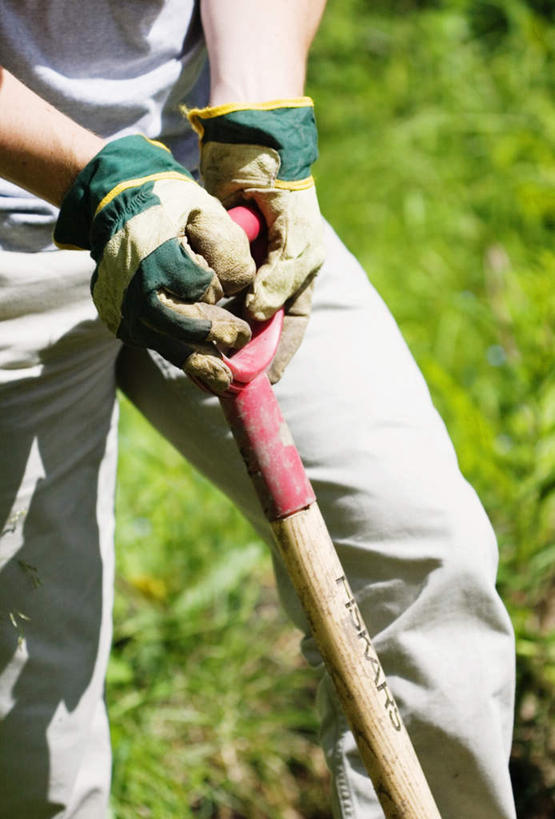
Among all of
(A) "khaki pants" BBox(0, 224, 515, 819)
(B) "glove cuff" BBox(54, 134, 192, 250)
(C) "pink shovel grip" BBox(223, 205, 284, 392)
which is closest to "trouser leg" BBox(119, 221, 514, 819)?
(A) "khaki pants" BBox(0, 224, 515, 819)

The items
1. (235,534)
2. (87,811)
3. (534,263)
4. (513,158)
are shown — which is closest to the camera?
(87,811)

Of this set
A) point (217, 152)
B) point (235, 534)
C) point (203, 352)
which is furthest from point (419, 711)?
point (235, 534)

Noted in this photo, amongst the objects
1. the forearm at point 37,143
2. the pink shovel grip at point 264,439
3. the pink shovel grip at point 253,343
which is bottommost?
the pink shovel grip at point 264,439

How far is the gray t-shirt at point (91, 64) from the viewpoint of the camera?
1.33 meters

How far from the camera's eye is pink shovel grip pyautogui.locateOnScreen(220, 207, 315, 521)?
1.28m

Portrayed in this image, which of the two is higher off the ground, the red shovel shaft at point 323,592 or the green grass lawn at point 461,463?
the red shovel shaft at point 323,592

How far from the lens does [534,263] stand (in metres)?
3.27

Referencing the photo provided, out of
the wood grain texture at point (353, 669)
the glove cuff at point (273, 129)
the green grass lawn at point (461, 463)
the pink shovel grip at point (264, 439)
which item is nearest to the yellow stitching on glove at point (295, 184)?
the glove cuff at point (273, 129)

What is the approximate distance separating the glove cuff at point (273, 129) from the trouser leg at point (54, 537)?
271 millimetres

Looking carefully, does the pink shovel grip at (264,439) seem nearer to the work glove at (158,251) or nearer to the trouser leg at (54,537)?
the work glove at (158,251)

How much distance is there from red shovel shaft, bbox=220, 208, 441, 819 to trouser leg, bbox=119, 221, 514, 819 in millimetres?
148

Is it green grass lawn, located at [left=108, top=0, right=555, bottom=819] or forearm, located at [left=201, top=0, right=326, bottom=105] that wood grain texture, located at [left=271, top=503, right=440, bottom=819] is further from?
green grass lawn, located at [left=108, top=0, right=555, bottom=819]

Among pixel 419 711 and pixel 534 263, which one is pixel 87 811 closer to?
pixel 419 711

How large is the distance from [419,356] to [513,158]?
1.21 meters
